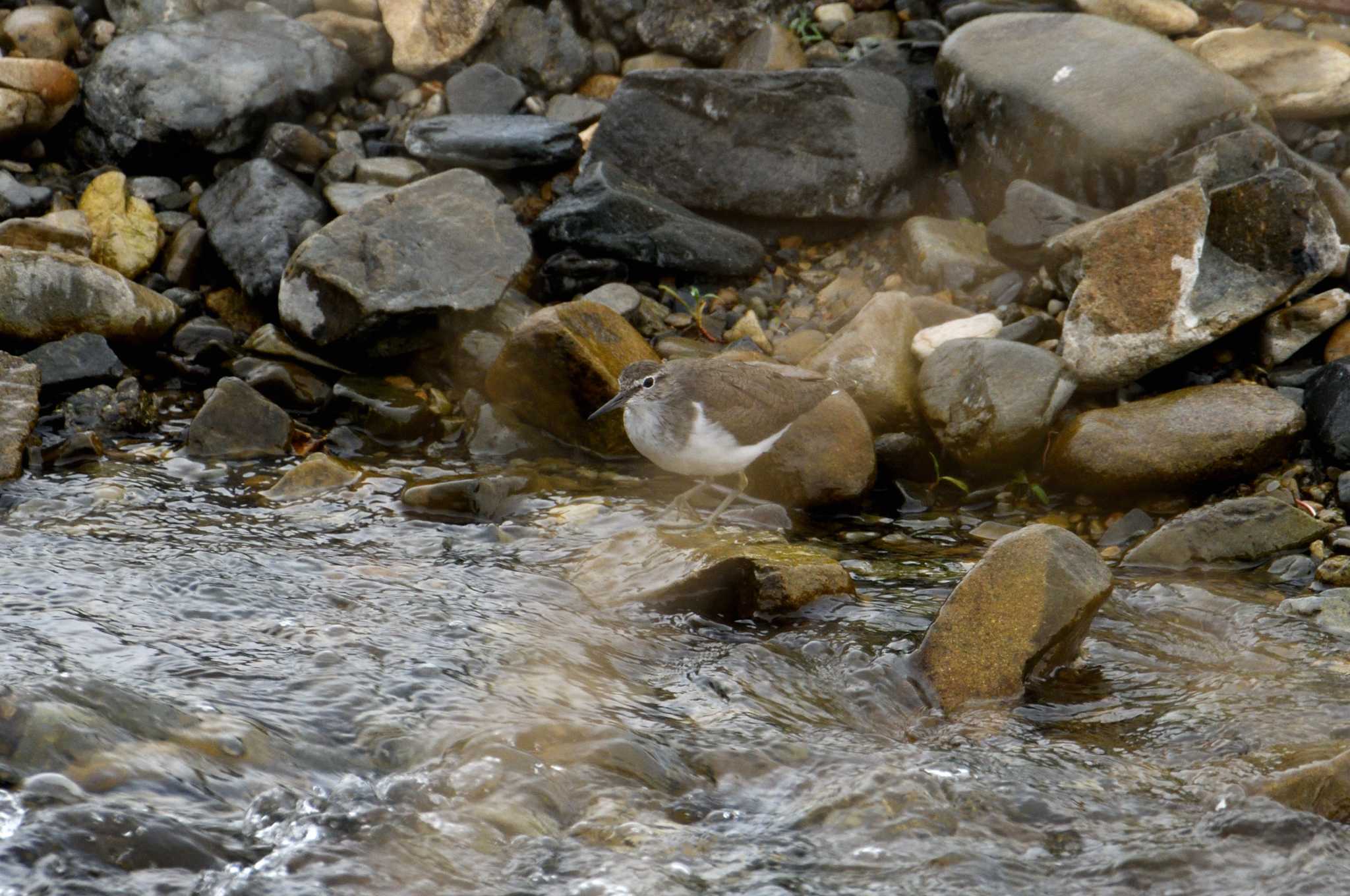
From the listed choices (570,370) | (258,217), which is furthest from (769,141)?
(258,217)

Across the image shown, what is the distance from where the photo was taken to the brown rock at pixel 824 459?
755 cm

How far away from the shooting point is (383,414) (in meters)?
8.66

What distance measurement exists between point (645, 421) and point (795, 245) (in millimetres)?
3531

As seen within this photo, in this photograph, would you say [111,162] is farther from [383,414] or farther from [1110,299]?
[1110,299]

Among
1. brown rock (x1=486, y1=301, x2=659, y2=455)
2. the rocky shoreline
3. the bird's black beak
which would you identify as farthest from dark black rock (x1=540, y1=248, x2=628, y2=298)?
the bird's black beak

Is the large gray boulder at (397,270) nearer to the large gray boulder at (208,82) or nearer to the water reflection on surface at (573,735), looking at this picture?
the large gray boulder at (208,82)

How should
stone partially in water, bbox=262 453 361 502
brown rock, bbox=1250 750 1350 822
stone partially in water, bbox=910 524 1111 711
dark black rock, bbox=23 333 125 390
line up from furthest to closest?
dark black rock, bbox=23 333 125 390, stone partially in water, bbox=262 453 361 502, stone partially in water, bbox=910 524 1111 711, brown rock, bbox=1250 750 1350 822

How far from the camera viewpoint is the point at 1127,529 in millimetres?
7172

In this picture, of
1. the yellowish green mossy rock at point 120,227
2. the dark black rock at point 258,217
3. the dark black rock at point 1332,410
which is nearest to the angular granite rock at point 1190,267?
the dark black rock at point 1332,410

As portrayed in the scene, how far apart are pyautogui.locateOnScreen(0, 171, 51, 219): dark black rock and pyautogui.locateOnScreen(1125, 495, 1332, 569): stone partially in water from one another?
8.63 metres

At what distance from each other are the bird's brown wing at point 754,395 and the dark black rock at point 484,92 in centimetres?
452

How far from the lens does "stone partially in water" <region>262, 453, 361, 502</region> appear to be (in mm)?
7598

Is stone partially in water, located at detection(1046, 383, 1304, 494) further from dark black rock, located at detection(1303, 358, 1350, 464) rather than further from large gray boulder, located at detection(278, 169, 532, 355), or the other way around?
large gray boulder, located at detection(278, 169, 532, 355)

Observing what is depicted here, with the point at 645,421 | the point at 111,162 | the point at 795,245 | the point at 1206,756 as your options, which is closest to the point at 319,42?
the point at 111,162
